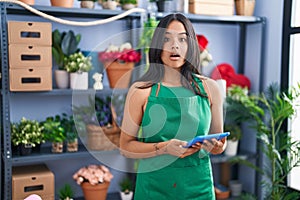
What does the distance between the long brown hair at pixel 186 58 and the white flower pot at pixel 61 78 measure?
1.02m

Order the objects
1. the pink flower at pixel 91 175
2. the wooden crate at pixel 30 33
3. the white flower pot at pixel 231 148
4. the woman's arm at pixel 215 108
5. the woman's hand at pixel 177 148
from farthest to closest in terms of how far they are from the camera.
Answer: the white flower pot at pixel 231 148 < the pink flower at pixel 91 175 < the wooden crate at pixel 30 33 < the woman's arm at pixel 215 108 < the woman's hand at pixel 177 148

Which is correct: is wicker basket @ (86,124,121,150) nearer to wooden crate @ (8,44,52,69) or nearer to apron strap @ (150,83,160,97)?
wooden crate @ (8,44,52,69)

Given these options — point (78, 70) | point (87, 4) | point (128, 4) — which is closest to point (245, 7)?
point (128, 4)

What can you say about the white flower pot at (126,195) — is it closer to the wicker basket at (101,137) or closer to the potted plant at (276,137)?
the wicker basket at (101,137)

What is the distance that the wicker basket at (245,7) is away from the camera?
9.39 feet

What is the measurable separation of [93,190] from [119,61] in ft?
2.72

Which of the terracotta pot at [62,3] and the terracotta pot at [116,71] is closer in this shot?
the terracotta pot at [62,3]

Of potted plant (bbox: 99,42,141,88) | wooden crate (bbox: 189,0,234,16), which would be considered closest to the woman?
potted plant (bbox: 99,42,141,88)

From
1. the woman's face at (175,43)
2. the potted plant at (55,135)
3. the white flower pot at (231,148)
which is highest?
the woman's face at (175,43)

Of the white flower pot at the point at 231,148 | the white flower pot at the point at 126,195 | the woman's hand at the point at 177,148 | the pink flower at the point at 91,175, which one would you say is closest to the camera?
the woman's hand at the point at 177,148

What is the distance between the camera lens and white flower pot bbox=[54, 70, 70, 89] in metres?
2.46

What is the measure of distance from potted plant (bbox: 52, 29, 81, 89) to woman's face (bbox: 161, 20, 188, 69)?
112cm

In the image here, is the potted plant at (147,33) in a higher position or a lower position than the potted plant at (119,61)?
higher

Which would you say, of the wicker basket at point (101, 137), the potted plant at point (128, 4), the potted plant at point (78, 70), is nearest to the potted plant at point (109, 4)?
the potted plant at point (128, 4)
